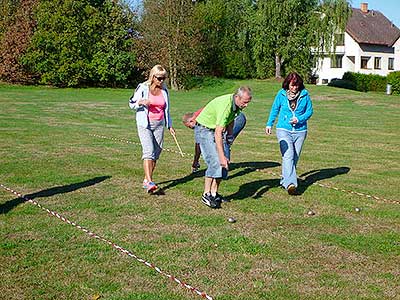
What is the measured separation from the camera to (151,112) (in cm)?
874

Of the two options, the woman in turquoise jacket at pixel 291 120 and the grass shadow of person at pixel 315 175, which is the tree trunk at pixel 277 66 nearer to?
the grass shadow of person at pixel 315 175

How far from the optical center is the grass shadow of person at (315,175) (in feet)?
32.1

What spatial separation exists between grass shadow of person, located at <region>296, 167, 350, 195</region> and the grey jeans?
2362 mm

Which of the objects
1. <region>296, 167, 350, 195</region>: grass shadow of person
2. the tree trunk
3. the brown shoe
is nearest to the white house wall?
the tree trunk

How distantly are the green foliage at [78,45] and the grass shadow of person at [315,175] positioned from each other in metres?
37.5

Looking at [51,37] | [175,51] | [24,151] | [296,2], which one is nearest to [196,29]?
[175,51]

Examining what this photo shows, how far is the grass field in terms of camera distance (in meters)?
5.19

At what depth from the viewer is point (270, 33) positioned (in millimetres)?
50500

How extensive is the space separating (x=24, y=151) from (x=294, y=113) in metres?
6.48

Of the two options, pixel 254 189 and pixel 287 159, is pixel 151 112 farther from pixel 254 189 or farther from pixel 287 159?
pixel 287 159

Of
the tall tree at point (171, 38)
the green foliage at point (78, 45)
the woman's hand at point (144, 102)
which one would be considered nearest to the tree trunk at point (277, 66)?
the tall tree at point (171, 38)

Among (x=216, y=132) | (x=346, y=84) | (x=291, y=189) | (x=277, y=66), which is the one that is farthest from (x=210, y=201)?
(x=346, y=84)

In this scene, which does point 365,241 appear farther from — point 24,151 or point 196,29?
point 196,29

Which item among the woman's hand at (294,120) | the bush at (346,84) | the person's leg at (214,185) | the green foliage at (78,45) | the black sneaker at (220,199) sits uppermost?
the green foliage at (78,45)
